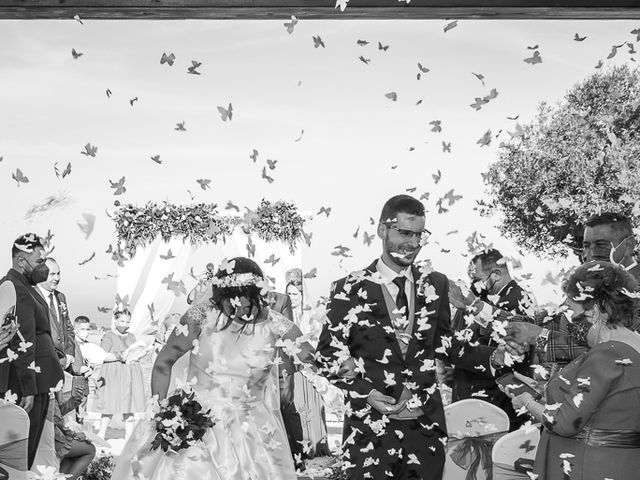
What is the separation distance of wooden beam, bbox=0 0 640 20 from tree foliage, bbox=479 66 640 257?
14.3 meters

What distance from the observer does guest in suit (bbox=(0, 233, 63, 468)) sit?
21.0 ft

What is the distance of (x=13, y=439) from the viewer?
5.01 m

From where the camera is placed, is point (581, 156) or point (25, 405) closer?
point (25, 405)

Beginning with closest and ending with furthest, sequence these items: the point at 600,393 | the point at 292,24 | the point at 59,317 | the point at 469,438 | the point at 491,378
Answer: the point at 600,393, the point at 292,24, the point at 469,438, the point at 491,378, the point at 59,317

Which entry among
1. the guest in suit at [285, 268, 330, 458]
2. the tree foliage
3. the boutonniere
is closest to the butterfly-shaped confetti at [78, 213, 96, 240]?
the boutonniere

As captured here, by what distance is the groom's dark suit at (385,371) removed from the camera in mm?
4258

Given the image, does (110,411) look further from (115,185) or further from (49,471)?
(115,185)

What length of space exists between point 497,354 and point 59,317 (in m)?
4.82

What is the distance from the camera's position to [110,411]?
11.0 m

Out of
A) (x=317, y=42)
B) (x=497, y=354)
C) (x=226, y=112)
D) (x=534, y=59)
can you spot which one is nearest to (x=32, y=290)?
(x=226, y=112)

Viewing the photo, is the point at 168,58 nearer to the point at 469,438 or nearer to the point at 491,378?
the point at 469,438

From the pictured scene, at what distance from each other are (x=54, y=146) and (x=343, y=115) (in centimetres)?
198

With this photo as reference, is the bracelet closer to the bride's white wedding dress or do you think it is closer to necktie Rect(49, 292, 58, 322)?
the bride's white wedding dress

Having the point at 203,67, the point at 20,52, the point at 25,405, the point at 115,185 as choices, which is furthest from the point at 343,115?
the point at 25,405
